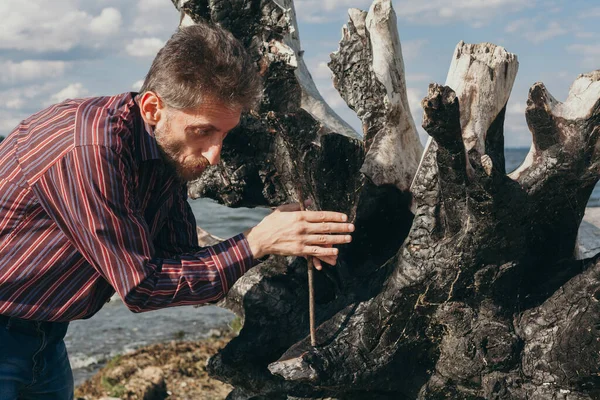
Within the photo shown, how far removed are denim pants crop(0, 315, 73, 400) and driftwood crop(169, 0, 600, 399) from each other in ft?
3.57

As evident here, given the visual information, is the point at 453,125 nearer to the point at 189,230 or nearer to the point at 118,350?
the point at 189,230

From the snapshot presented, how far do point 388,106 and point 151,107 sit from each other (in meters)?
1.67

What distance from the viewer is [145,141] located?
3195 mm

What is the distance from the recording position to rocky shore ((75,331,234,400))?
6.63 metres

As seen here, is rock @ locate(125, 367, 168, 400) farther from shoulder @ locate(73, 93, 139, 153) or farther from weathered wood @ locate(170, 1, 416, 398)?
shoulder @ locate(73, 93, 139, 153)

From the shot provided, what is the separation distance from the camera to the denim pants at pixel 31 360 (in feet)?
11.2

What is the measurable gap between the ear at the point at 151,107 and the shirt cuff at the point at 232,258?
0.64 meters

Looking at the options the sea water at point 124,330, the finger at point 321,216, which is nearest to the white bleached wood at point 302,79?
the finger at point 321,216

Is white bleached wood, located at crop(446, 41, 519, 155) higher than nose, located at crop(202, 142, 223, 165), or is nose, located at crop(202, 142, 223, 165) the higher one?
white bleached wood, located at crop(446, 41, 519, 155)

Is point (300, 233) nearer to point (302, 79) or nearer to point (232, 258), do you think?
point (232, 258)

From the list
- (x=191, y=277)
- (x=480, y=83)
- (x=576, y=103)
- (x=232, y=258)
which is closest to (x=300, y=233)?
(x=232, y=258)

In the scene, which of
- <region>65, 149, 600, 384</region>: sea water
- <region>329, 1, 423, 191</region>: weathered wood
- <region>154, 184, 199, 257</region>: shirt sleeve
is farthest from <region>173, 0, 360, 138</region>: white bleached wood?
<region>65, 149, 600, 384</region>: sea water

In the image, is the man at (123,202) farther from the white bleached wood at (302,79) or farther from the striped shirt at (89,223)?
the white bleached wood at (302,79)

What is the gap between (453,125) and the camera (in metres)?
3.19
